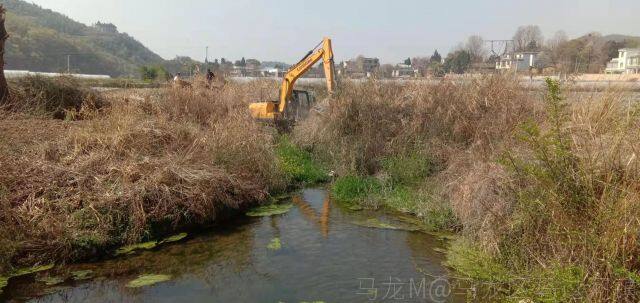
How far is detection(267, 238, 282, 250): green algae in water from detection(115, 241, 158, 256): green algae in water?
6.14 feet

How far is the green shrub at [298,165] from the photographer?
1289 centimetres

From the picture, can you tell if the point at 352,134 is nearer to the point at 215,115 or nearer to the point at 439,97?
the point at 439,97

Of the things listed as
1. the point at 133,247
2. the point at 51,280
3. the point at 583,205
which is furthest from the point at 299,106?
the point at 583,205

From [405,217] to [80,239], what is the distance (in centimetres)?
591

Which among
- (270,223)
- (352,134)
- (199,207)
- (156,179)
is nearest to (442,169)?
(352,134)

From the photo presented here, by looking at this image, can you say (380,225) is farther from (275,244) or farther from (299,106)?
(299,106)

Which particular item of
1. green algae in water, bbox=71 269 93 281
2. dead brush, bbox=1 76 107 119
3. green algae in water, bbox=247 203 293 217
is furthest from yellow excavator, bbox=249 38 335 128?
green algae in water, bbox=71 269 93 281

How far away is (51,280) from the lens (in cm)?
669

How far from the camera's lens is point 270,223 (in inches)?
378

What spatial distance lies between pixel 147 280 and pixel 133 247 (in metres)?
1.25

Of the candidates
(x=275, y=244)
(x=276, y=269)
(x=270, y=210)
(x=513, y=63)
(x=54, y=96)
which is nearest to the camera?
(x=276, y=269)

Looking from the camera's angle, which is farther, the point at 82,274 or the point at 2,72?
the point at 2,72

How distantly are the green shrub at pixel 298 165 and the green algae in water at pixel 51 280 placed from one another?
623 cm

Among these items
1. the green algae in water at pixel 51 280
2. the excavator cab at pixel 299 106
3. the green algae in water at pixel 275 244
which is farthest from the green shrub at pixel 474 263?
the excavator cab at pixel 299 106
